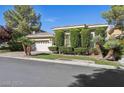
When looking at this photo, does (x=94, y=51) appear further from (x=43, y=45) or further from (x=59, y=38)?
(x=43, y=45)

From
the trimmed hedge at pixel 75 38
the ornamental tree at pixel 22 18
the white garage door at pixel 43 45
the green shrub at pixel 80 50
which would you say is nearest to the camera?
the green shrub at pixel 80 50

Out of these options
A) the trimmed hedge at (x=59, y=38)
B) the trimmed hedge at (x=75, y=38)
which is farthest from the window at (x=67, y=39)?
the trimmed hedge at (x=75, y=38)

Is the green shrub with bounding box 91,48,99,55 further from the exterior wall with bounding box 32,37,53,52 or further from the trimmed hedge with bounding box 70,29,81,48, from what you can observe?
the exterior wall with bounding box 32,37,53,52

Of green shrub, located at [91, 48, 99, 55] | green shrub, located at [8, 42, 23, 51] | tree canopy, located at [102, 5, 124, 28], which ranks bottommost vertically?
green shrub, located at [91, 48, 99, 55]

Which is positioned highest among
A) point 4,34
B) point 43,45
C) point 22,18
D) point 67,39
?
point 22,18

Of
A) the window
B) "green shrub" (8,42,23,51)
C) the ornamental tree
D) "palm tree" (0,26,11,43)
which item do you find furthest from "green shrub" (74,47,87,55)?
the ornamental tree

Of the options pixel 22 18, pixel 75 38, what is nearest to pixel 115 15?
pixel 75 38

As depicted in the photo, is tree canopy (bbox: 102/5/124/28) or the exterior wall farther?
the exterior wall

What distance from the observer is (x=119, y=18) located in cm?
2647

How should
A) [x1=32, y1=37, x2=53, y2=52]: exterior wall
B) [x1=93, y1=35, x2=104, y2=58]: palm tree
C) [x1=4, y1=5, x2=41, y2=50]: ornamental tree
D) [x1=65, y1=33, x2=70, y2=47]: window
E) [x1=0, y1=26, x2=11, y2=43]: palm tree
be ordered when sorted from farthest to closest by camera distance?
[x1=4, y1=5, x2=41, y2=50]: ornamental tree, [x1=0, y1=26, x2=11, y2=43]: palm tree, [x1=32, y1=37, x2=53, y2=52]: exterior wall, [x1=65, y1=33, x2=70, y2=47]: window, [x1=93, y1=35, x2=104, y2=58]: palm tree

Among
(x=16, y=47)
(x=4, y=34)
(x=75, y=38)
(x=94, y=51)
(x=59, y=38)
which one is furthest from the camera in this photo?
(x=16, y=47)

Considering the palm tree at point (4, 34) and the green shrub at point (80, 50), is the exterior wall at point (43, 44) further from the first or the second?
the green shrub at point (80, 50)

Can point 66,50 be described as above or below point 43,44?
below
